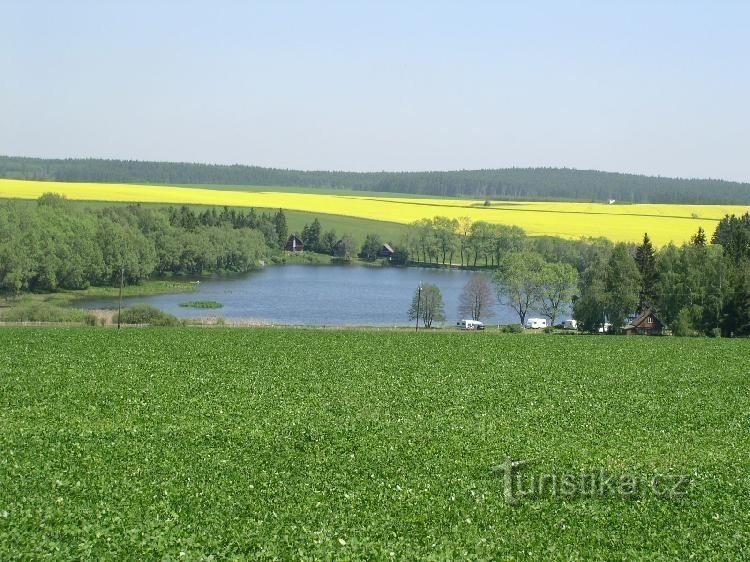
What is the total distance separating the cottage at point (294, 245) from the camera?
11062cm

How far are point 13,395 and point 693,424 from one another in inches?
548

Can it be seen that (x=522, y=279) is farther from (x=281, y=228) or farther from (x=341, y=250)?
(x=281, y=228)

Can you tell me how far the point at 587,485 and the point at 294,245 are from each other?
321ft

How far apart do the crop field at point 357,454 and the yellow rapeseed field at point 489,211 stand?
Result: 256 ft

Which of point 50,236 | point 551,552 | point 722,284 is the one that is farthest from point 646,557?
point 50,236

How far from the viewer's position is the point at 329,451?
51.9 ft

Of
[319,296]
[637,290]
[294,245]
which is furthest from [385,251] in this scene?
[637,290]

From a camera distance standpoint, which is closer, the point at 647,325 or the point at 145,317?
the point at 145,317

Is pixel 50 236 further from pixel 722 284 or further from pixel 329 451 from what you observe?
pixel 329 451

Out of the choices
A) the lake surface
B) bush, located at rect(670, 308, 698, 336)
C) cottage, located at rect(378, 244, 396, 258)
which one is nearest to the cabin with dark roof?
cottage, located at rect(378, 244, 396, 258)

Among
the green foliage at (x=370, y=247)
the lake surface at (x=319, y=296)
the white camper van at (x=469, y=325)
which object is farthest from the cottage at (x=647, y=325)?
the green foliage at (x=370, y=247)

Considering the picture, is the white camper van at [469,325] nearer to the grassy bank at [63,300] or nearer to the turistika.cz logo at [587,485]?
the grassy bank at [63,300]

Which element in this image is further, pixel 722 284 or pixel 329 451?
pixel 722 284

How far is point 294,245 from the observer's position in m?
111
